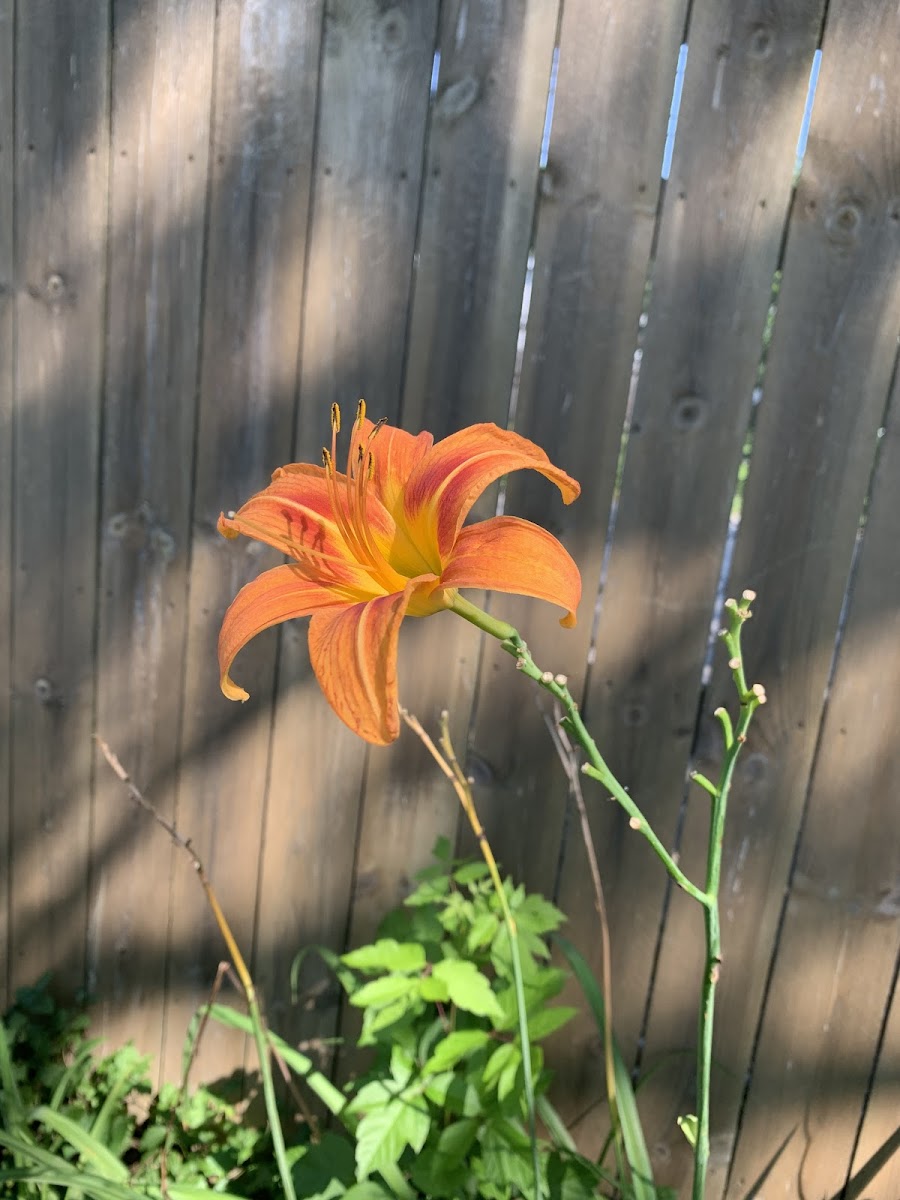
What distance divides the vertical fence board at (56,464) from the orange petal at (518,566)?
1371 millimetres

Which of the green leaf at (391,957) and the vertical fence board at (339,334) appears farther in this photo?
the vertical fence board at (339,334)

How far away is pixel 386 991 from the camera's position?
48.1 inches

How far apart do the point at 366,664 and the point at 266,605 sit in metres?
0.12

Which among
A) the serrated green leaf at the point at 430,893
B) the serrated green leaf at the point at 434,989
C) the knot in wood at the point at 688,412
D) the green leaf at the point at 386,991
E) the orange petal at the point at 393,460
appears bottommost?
the green leaf at the point at 386,991

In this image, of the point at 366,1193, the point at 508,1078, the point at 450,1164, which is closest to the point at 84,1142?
the point at 366,1193

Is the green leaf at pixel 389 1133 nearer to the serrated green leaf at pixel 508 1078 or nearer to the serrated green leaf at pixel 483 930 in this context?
the serrated green leaf at pixel 508 1078

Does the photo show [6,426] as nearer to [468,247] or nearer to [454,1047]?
[468,247]

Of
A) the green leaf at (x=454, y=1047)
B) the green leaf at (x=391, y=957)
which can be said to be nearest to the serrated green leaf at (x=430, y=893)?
the green leaf at (x=391, y=957)

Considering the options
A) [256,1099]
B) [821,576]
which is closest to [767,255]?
[821,576]

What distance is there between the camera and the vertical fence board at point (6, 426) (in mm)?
1627

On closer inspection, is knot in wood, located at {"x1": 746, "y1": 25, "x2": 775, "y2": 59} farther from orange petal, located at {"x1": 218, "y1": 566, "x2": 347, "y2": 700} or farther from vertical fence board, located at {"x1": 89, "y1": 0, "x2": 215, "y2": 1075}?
orange petal, located at {"x1": 218, "y1": 566, "x2": 347, "y2": 700}

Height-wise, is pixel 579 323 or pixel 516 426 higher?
pixel 579 323

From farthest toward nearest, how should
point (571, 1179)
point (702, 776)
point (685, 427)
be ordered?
1. point (685, 427)
2. point (571, 1179)
3. point (702, 776)

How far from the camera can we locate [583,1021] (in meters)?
1.63
